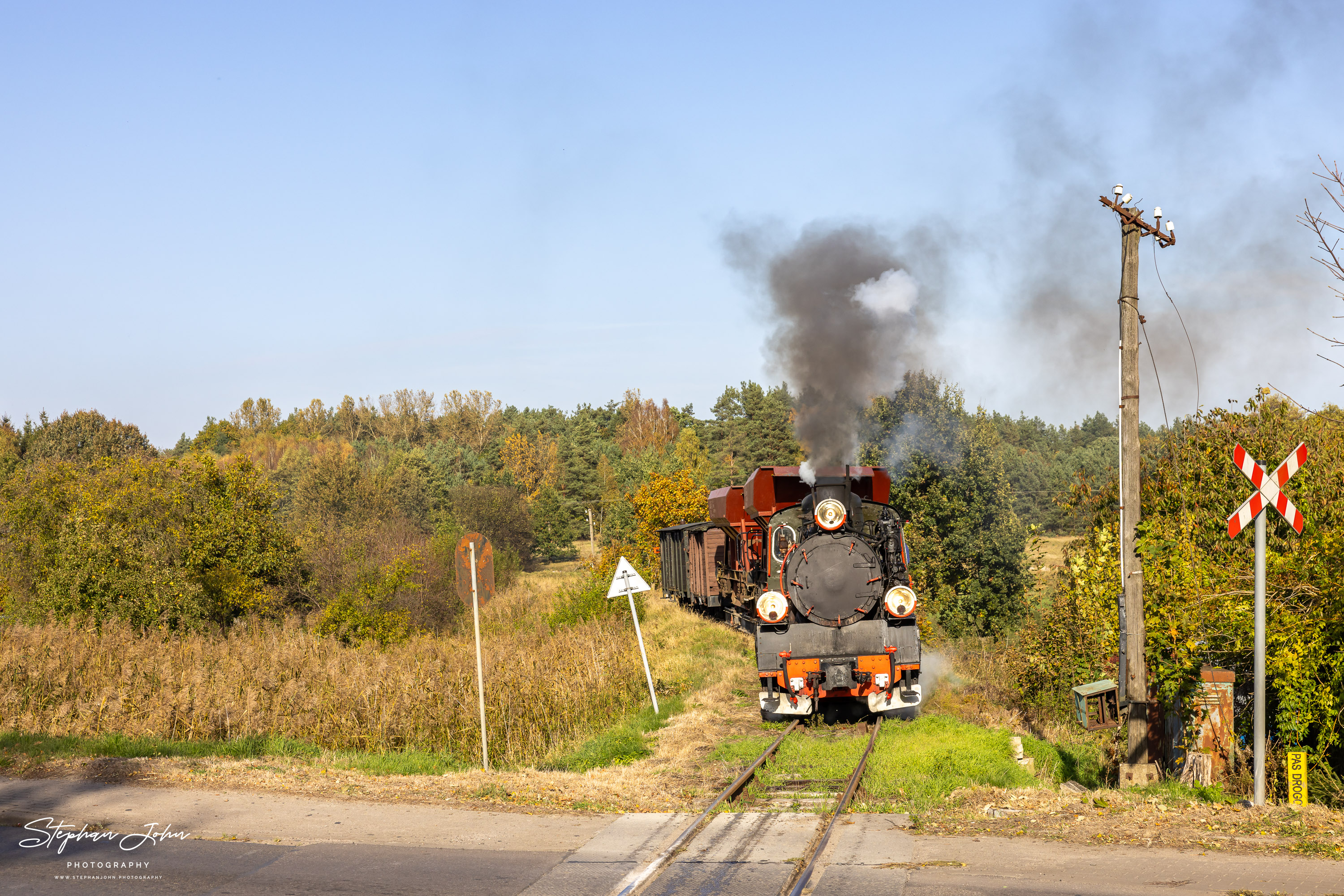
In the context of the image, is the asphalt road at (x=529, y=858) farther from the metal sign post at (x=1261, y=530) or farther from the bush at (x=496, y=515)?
the bush at (x=496, y=515)

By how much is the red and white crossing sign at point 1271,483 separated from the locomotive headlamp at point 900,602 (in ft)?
17.5

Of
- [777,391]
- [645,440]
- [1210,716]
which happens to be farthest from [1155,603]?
[645,440]

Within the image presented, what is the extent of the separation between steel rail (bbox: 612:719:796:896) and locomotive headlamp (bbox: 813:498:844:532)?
10.6ft

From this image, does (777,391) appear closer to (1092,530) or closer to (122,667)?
(1092,530)

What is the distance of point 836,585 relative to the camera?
13812 mm

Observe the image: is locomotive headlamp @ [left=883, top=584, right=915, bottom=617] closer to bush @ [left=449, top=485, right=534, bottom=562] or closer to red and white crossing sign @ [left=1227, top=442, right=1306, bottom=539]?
red and white crossing sign @ [left=1227, top=442, right=1306, bottom=539]

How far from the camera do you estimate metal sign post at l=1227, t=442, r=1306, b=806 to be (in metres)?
8.48

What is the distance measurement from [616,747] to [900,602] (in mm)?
4495

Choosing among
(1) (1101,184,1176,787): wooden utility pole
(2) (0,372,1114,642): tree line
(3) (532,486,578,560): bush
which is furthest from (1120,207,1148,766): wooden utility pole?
(3) (532,486,578,560): bush

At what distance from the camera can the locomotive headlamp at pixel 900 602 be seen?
13625 mm

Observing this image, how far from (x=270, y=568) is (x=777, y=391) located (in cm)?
3872

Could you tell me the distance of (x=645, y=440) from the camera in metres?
111

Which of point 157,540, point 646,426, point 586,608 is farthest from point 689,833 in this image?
point 646,426

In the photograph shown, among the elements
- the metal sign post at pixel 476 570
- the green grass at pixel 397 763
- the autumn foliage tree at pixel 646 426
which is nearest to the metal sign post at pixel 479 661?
the metal sign post at pixel 476 570
